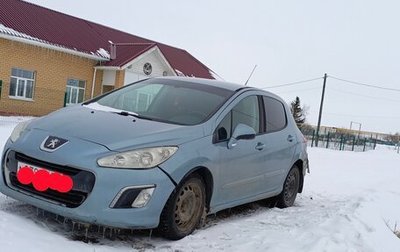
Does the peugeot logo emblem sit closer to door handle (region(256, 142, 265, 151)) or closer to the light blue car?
the light blue car

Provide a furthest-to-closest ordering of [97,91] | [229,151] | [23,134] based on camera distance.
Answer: [97,91] → [229,151] → [23,134]

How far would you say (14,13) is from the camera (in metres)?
23.6

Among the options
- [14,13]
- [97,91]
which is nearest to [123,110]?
[14,13]

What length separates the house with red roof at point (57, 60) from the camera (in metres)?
22.7

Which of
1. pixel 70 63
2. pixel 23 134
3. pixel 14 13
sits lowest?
pixel 23 134

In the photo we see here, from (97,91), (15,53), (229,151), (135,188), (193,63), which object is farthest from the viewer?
(193,63)

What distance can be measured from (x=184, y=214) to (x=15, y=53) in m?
20.5

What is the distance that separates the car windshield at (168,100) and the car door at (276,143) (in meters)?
0.86

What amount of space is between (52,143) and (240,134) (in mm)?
1936

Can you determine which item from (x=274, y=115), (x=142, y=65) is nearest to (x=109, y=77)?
(x=142, y=65)

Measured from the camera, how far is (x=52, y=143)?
414 centimetres

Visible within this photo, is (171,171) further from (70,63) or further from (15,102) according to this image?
(70,63)

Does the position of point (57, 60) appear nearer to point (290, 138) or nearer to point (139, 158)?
point (290, 138)

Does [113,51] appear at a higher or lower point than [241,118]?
higher
